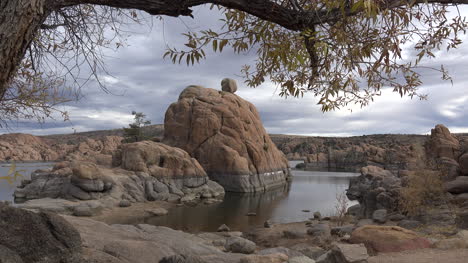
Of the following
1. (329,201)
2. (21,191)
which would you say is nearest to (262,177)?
(329,201)

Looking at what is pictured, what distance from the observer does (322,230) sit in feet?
48.9

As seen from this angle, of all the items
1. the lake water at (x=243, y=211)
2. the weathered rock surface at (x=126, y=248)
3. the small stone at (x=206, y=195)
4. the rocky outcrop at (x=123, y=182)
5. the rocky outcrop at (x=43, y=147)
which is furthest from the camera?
the rocky outcrop at (x=43, y=147)

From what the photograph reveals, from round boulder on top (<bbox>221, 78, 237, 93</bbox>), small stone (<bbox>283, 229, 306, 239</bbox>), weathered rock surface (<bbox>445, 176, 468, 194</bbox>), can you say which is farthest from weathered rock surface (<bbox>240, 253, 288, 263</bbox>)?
round boulder on top (<bbox>221, 78, 237, 93</bbox>)

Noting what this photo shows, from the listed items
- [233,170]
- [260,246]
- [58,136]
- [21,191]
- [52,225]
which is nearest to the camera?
[52,225]

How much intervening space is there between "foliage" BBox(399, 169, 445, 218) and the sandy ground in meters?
9.33

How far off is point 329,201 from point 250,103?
24.6m

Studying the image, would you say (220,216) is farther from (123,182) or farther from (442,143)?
(442,143)

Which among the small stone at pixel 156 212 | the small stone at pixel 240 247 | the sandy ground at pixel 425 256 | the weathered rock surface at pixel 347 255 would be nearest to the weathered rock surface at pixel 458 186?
the sandy ground at pixel 425 256

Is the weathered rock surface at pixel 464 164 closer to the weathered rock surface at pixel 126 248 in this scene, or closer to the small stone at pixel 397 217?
the small stone at pixel 397 217

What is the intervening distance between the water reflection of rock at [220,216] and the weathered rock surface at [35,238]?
13.3 meters

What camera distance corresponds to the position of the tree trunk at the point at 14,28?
3.06 m

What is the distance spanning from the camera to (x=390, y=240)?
A: 8086 mm

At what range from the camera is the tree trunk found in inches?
120

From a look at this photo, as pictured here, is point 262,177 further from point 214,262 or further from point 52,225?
point 52,225
